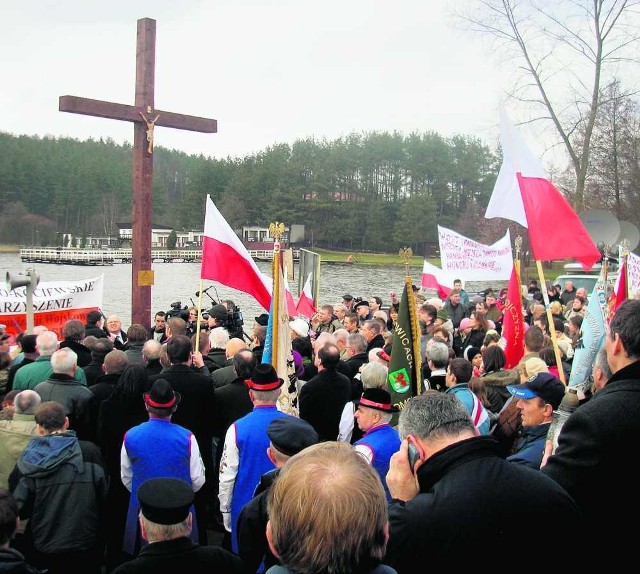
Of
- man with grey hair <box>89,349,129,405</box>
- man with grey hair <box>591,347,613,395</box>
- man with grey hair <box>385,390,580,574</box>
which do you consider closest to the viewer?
man with grey hair <box>385,390,580,574</box>

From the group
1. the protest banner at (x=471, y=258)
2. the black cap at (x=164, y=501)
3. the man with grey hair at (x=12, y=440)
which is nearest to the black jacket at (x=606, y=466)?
the black cap at (x=164, y=501)

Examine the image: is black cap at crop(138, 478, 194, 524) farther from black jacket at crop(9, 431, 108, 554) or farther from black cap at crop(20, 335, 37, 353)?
black cap at crop(20, 335, 37, 353)

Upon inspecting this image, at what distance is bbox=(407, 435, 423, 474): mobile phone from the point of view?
7.84 feet

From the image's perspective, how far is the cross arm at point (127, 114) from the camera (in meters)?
10.7

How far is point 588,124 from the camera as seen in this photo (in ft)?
77.2

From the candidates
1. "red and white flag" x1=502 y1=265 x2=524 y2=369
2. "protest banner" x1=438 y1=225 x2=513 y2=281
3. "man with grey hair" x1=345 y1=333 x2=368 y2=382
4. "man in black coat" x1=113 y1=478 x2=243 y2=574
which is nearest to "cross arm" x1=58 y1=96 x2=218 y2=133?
"protest banner" x1=438 y1=225 x2=513 y2=281

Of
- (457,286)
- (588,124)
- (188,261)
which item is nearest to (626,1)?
(588,124)

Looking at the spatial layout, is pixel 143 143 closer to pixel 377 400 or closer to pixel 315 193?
pixel 377 400

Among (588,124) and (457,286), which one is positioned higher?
(588,124)

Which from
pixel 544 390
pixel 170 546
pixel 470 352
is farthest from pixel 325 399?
pixel 470 352

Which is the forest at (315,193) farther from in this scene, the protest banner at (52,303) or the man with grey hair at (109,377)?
the man with grey hair at (109,377)

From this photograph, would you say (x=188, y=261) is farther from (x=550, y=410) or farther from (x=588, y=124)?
A: (x=550, y=410)

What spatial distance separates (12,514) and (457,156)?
229 ft

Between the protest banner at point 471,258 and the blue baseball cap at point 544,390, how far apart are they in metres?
9.24
